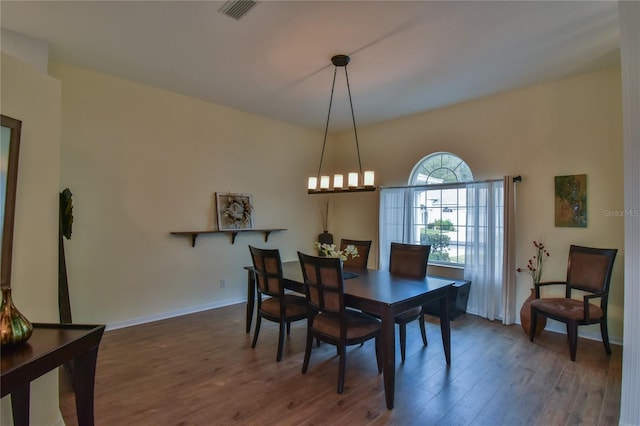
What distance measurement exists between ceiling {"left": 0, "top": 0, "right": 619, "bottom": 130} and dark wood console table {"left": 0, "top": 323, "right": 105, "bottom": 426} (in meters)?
2.35

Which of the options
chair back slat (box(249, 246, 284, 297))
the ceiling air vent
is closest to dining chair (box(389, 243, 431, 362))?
chair back slat (box(249, 246, 284, 297))

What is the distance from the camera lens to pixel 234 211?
4.93 m

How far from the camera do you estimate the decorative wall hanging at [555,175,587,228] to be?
144 inches

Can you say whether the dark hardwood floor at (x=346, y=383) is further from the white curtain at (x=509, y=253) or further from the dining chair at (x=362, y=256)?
the dining chair at (x=362, y=256)

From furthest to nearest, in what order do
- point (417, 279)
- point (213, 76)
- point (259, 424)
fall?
point (213, 76), point (417, 279), point (259, 424)

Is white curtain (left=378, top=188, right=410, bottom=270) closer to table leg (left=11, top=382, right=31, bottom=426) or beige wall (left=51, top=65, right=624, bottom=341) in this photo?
beige wall (left=51, top=65, right=624, bottom=341)

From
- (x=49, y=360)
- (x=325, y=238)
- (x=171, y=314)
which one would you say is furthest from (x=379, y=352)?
(x=325, y=238)

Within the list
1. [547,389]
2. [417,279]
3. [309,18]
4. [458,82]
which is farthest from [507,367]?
[309,18]

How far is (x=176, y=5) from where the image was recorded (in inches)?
97.7

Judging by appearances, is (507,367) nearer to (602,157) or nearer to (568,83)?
(602,157)

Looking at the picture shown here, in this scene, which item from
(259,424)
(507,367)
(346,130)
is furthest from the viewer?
(346,130)

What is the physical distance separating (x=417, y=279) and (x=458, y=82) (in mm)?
2412

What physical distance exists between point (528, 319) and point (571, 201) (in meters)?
1.44

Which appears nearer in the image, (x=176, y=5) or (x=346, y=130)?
(x=176, y=5)
